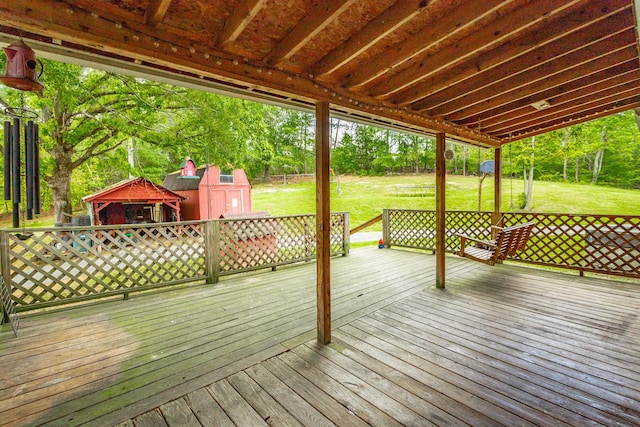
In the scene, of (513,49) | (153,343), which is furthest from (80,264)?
(513,49)

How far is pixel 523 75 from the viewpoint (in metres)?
2.78

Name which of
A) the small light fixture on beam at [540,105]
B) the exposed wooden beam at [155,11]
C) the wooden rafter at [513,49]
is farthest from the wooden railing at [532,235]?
the exposed wooden beam at [155,11]

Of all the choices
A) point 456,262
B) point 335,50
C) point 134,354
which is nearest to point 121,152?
point 134,354

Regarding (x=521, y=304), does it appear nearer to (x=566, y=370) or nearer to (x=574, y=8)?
(x=566, y=370)

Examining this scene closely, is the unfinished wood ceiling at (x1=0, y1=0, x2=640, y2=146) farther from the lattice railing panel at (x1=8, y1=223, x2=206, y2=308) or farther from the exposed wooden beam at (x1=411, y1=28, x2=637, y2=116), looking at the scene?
the lattice railing panel at (x1=8, y1=223, x2=206, y2=308)

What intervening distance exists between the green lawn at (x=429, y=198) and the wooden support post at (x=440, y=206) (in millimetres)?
8690

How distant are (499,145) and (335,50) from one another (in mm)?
4206

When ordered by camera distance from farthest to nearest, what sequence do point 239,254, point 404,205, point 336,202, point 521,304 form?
point 336,202
point 404,205
point 239,254
point 521,304

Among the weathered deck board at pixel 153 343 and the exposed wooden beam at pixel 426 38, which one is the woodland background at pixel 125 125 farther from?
the weathered deck board at pixel 153 343

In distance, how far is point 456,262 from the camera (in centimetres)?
523

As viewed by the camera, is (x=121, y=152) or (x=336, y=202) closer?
(x=121, y=152)

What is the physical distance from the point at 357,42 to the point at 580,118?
412 centimetres

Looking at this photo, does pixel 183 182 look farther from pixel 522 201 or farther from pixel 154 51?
pixel 522 201

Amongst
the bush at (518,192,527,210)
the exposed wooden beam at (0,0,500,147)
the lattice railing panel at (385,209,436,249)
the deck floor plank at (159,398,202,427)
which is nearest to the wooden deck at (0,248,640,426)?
the deck floor plank at (159,398,202,427)
